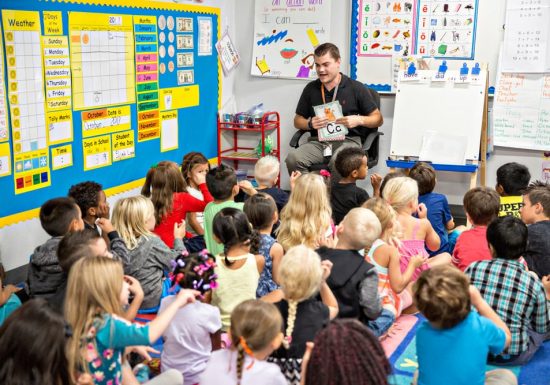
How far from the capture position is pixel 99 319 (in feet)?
7.61

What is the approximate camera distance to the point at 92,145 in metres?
4.75

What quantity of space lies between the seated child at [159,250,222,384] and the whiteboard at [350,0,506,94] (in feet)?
12.6

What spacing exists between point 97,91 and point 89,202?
1.32m

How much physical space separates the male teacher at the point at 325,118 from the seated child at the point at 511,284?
2.44 meters

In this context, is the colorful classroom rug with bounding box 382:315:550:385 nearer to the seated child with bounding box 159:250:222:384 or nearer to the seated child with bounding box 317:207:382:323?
the seated child with bounding box 317:207:382:323

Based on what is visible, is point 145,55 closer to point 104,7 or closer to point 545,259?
point 104,7

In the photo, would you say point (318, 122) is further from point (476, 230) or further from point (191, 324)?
point (191, 324)

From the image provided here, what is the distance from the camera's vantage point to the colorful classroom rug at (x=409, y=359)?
307 centimetres

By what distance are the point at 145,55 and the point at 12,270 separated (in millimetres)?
2036

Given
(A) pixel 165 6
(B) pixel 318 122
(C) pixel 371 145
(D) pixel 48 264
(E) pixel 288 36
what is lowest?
(D) pixel 48 264

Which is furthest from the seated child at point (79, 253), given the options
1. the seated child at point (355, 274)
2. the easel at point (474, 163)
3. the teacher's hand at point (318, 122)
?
the easel at point (474, 163)

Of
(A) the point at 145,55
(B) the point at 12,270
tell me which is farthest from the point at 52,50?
(B) the point at 12,270

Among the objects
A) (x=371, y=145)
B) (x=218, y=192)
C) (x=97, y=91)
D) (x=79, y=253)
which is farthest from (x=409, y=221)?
(x=97, y=91)

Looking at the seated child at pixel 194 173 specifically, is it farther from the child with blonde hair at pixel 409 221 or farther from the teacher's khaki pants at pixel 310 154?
the child with blonde hair at pixel 409 221
